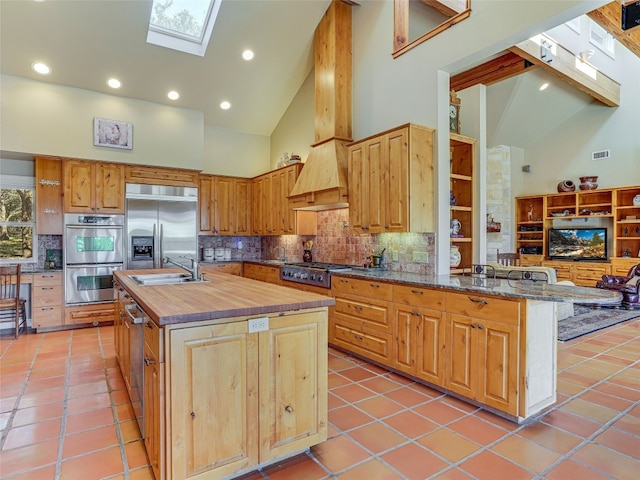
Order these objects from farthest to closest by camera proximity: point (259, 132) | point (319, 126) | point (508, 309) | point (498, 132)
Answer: point (498, 132), point (259, 132), point (319, 126), point (508, 309)

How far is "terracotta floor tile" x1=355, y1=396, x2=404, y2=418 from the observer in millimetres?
2721

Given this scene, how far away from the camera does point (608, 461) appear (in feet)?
7.03

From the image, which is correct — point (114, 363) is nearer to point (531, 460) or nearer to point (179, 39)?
point (531, 460)

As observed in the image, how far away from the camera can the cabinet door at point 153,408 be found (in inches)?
70.6

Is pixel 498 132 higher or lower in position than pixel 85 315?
higher

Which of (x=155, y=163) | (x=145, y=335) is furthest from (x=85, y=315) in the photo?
(x=145, y=335)

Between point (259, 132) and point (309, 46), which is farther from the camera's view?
point (259, 132)

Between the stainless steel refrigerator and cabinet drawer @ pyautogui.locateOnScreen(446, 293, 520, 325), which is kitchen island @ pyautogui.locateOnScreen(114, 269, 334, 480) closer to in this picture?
cabinet drawer @ pyautogui.locateOnScreen(446, 293, 520, 325)

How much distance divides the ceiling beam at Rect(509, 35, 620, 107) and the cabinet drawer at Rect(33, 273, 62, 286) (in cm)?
681

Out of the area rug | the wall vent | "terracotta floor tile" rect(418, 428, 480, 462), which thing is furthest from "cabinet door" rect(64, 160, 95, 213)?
the wall vent

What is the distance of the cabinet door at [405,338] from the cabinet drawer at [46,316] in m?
4.70

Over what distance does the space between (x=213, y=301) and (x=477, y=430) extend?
6.48ft

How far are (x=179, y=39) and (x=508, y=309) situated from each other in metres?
5.32

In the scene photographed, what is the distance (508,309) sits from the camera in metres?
2.54
